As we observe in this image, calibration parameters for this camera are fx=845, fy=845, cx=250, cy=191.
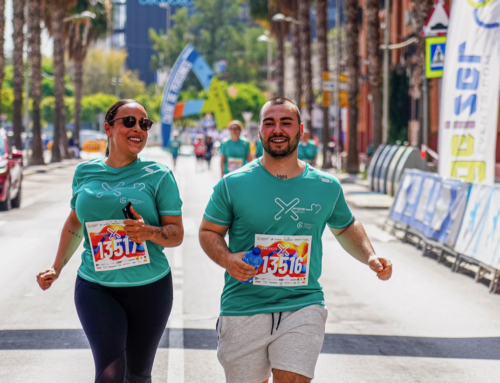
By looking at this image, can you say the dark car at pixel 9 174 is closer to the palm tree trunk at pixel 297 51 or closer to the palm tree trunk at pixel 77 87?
the palm tree trunk at pixel 297 51

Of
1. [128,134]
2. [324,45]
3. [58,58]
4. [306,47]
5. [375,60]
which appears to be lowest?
[128,134]

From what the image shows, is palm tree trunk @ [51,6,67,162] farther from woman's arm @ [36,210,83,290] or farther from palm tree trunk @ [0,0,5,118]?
woman's arm @ [36,210,83,290]

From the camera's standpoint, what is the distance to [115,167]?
4.52 m

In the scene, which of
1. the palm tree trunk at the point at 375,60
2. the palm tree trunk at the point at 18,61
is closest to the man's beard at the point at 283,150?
the palm tree trunk at the point at 375,60

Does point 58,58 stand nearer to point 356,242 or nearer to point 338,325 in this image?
point 338,325

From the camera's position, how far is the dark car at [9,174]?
1838 cm

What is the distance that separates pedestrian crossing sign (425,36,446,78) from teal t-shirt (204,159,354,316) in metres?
13.4

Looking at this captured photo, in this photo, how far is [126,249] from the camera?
171 inches

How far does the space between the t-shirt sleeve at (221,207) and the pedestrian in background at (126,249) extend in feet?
1.10

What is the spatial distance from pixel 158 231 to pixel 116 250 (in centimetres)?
25

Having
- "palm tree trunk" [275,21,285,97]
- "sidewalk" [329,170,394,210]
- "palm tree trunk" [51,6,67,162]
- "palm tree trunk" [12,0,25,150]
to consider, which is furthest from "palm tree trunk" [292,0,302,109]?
"sidewalk" [329,170,394,210]

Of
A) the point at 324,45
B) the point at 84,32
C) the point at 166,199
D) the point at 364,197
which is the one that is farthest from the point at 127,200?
the point at 84,32

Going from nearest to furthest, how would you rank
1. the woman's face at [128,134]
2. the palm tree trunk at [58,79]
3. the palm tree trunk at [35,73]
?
the woman's face at [128,134] → the palm tree trunk at [35,73] → the palm tree trunk at [58,79]


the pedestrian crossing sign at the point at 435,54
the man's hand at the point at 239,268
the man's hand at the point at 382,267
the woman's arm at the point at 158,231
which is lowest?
the man's hand at the point at 382,267
